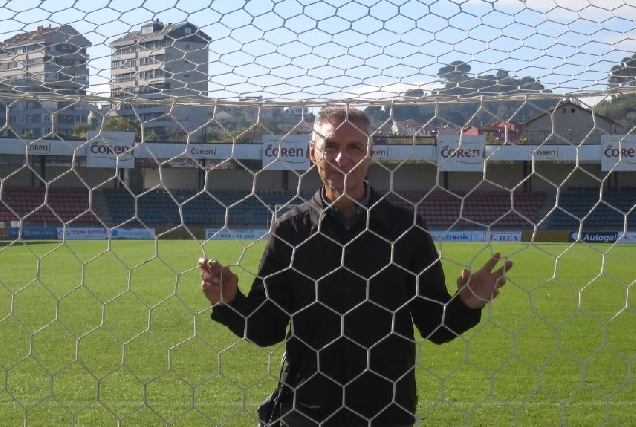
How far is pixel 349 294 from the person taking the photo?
2098 mm

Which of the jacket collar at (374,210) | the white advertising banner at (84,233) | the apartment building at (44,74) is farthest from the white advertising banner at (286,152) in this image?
the white advertising banner at (84,233)

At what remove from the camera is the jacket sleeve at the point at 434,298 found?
211 cm

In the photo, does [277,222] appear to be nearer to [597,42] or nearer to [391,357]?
[391,357]

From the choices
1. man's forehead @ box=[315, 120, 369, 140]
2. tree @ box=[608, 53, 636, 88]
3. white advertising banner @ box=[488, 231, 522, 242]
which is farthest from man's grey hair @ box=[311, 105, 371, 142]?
white advertising banner @ box=[488, 231, 522, 242]

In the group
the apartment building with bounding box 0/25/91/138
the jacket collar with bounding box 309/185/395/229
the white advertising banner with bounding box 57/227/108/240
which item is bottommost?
the white advertising banner with bounding box 57/227/108/240

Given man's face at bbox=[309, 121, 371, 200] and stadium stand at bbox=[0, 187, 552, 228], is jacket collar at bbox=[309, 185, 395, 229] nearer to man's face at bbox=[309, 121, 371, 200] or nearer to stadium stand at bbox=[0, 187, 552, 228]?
man's face at bbox=[309, 121, 371, 200]

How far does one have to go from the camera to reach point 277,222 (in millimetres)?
2215

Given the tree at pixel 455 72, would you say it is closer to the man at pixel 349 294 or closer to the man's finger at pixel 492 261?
the man at pixel 349 294

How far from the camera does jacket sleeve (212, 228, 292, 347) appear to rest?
2.16 meters

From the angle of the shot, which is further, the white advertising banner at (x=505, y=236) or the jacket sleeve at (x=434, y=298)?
the white advertising banner at (x=505, y=236)

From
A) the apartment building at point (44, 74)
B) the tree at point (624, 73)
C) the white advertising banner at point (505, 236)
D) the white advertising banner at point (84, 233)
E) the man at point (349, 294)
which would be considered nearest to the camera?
the man at point (349, 294)

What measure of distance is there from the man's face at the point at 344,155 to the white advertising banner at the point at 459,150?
642mm

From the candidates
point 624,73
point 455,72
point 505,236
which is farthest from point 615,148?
point 505,236

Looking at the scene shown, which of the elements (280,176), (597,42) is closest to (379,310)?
(597,42)
